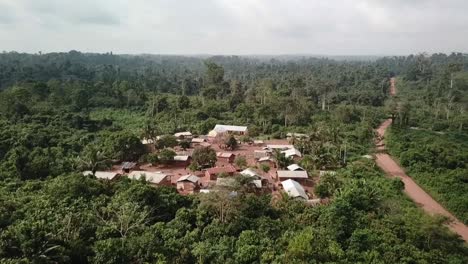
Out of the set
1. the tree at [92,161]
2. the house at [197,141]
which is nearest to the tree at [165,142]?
the house at [197,141]

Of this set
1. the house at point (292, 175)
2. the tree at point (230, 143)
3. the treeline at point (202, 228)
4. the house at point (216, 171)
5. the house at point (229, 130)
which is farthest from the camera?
the house at point (229, 130)

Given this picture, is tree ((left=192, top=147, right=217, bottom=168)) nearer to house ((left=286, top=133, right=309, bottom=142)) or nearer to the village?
the village

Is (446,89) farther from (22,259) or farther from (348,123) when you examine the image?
(22,259)

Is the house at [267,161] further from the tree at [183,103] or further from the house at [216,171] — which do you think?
the tree at [183,103]

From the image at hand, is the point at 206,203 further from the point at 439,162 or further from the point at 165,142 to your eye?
the point at 439,162

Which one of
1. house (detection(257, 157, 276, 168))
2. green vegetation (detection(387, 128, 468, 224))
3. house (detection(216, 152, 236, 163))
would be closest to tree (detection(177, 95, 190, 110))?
house (detection(216, 152, 236, 163))

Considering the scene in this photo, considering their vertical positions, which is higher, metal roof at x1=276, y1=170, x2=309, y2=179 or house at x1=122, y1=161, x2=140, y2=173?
metal roof at x1=276, y1=170, x2=309, y2=179

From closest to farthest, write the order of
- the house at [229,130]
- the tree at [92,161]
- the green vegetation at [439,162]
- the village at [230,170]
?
the green vegetation at [439,162], the village at [230,170], the tree at [92,161], the house at [229,130]
